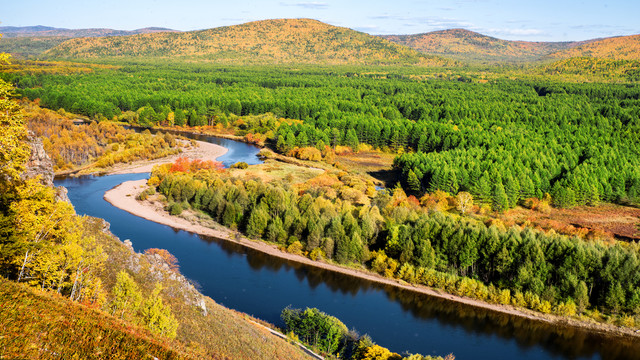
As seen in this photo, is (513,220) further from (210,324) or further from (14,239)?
(14,239)

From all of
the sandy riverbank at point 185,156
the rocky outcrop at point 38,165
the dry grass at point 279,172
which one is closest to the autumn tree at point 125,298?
the rocky outcrop at point 38,165

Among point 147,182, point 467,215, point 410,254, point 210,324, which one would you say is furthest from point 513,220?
point 147,182

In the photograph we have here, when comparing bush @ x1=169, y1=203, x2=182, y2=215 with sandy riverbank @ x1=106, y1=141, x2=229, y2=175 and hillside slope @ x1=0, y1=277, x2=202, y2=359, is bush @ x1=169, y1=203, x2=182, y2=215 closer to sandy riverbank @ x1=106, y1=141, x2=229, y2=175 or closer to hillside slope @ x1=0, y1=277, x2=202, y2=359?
sandy riverbank @ x1=106, y1=141, x2=229, y2=175

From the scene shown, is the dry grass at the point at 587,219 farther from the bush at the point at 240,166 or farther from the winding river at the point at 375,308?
the bush at the point at 240,166

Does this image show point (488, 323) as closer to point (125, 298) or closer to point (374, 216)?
point (374, 216)

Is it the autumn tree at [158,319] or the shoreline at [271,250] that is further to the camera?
the shoreline at [271,250]

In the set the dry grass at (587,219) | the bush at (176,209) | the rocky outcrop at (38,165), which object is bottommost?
the bush at (176,209)

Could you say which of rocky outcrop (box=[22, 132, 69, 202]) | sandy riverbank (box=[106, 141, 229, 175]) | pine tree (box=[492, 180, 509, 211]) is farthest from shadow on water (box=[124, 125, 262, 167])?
Result: rocky outcrop (box=[22, 132, 69, 202])

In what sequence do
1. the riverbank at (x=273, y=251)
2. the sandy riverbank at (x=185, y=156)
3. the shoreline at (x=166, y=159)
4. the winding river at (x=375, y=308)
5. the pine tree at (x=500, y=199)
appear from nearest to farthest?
the winding river at (x=375, y=308)
the riverbank at (x=273, y=251)
the pine tree at (x=500, y=199)
the shoreline at (x=166, y=159)
the sandy riverbank at (x=185, y=156)
